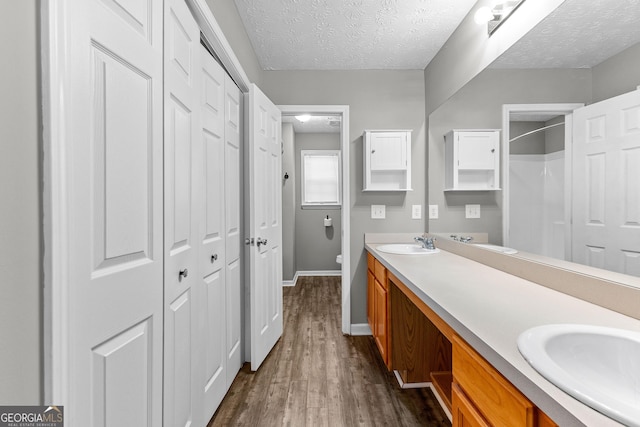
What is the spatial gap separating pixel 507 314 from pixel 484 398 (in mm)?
284

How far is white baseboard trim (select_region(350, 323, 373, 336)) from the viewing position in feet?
8.99

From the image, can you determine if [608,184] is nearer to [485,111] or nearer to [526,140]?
[526,140]

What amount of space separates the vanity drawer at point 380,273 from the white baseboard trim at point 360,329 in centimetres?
69

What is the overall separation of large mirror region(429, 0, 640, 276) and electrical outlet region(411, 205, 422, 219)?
31.5 inches

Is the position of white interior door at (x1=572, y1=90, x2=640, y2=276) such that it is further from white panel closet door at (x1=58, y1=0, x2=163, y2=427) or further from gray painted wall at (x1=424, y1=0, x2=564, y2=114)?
white panel closet door at (x1=58, y1=0, x2=163, y2=427)

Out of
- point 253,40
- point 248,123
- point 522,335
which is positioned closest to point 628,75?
point 522,335

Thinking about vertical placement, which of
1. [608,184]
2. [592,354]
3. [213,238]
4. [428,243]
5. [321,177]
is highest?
[321,177]

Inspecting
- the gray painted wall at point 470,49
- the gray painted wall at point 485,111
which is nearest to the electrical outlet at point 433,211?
the gray painted wall at point 485,111

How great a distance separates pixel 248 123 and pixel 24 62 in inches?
62.1

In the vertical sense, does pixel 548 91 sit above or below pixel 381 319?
above

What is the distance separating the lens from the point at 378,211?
9.04 feet

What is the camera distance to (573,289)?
1139mm

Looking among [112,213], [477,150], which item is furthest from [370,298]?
[112,213]

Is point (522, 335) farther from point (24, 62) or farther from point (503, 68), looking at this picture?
point (503, 68)
